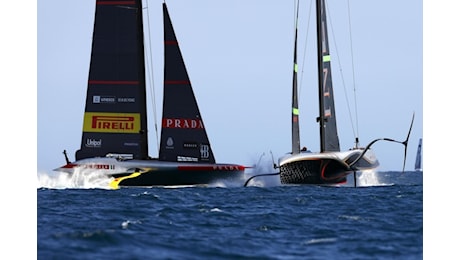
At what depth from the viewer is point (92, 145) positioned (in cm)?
4312

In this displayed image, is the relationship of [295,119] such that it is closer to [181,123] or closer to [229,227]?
[181,123]

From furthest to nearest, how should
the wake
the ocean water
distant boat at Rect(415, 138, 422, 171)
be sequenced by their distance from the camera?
distant boat at Rect(415, 138, 422, 171), the wake, the ocean water

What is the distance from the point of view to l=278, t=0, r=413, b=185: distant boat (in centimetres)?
4347

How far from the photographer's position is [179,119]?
42969 millimetres

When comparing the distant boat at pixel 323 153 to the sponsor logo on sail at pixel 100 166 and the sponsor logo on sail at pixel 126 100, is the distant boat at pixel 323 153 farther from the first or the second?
the sponsor logo on sail at pixel 100 166

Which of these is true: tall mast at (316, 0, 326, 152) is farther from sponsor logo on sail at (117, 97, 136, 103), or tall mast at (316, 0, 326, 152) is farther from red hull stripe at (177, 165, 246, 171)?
sponsor logo on sail at (117, 97, 136, 103)

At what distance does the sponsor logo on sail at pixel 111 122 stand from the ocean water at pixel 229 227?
33.0 ft

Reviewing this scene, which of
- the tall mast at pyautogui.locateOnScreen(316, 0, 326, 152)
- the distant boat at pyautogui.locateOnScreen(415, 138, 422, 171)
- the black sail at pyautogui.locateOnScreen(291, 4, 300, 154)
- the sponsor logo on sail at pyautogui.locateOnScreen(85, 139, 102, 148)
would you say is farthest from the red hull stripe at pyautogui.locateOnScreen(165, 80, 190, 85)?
the distant boat at pyautogui.locateOnScreen(415, 138, 422, 171)

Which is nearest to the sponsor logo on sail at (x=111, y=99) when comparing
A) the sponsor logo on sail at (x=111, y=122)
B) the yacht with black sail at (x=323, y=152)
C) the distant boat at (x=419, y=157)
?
the sponsor logo on sail at (x=111, y=122)

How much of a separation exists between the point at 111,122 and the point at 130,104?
126 centimetres

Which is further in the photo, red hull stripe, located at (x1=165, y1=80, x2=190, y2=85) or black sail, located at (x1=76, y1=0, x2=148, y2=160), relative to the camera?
black sail, located at (x1=76, y1=0, x2=148, y2=160)

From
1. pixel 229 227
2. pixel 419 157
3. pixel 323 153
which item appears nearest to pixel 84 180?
pixel 323 153
